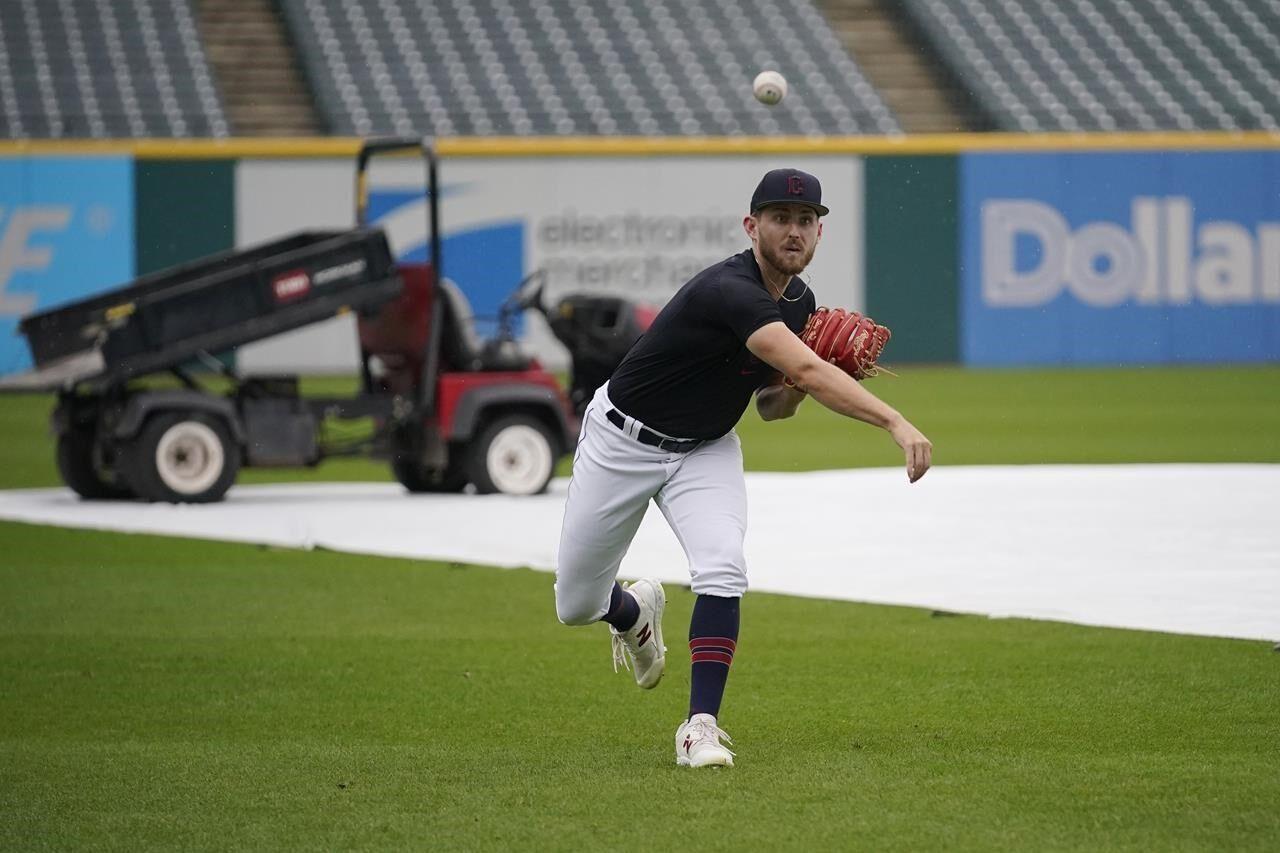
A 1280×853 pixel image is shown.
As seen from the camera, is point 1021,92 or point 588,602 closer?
point 588,602

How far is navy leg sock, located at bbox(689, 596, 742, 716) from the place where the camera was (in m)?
6.20

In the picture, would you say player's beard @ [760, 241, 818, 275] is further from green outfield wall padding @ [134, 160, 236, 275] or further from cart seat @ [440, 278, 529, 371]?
green outfield wall padding @ [134, 160, 236, 275]

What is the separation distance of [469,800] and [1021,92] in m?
30.6

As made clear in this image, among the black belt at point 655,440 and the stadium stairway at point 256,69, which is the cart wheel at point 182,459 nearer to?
the black belt at point 655,440

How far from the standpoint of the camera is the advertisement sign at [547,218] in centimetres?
2894

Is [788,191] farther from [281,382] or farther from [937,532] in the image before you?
[281,382]

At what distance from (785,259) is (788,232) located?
0.09 meters

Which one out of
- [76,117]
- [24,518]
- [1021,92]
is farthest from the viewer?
[1021,92]

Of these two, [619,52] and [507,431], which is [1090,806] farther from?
[619,52]

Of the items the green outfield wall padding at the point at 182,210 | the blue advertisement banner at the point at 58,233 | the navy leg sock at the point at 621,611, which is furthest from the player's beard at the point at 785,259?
the green outfield wall padding at the point at 182,210

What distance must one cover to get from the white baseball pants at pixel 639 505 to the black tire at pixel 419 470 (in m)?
8.51

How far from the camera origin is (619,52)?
34844 mm

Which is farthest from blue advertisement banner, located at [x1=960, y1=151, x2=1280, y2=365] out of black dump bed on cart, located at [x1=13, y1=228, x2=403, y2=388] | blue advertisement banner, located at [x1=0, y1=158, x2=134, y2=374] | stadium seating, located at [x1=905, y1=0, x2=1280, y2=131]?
black dump bed on cart, located at [x1=13, y1=228, x2=403, y2=388]

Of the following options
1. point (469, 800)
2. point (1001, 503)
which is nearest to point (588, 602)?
point (469, 800)
